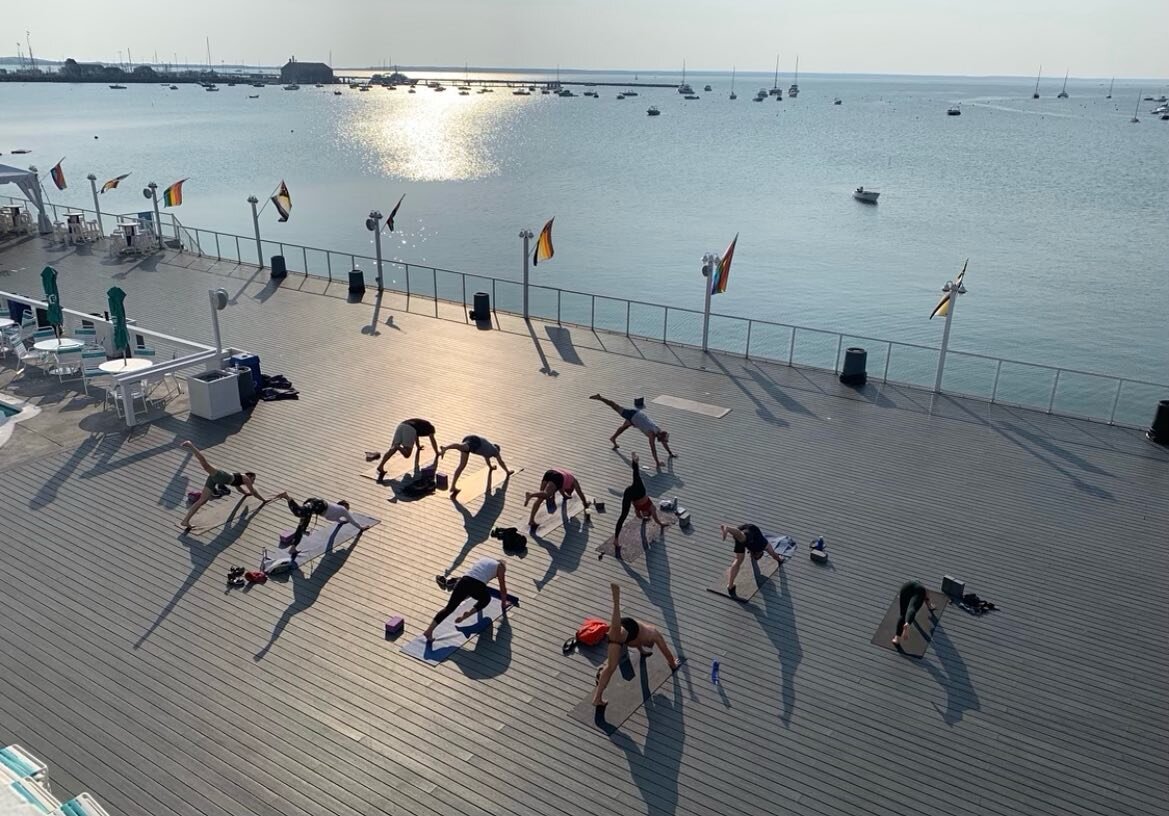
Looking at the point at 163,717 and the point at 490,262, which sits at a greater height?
the point at 163,717

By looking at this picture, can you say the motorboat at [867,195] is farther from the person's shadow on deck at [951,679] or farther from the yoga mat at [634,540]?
the person's shadow on deck at [951,679]

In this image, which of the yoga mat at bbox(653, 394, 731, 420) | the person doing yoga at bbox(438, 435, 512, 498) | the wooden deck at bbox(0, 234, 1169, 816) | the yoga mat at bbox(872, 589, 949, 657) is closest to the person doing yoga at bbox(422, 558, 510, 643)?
the wooden deck at bbox(0, 234, 1169, 816)

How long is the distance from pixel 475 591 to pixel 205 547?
525cm

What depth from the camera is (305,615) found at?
12445 millimetres

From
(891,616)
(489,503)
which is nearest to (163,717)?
(489,503)

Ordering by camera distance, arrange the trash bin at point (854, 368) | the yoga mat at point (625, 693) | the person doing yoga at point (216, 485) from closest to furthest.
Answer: the yoga mat at point (625, 693) < the person doing yoga at point (216, 485) < the trash bin at point (854, 368)

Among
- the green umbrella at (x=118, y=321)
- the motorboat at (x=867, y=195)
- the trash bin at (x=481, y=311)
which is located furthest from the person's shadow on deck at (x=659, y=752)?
the motorboat at (x=867, y=195)

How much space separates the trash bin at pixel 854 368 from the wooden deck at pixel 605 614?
1.63 meters

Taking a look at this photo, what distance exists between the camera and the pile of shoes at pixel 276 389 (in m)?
20.5

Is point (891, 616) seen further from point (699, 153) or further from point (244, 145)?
point (244, 145)

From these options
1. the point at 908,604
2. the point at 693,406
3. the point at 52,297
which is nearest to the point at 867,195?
the point at 693,406

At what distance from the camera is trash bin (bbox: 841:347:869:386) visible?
2173 cm

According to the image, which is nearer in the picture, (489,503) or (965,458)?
(489,503)

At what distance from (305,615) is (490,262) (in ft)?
143
